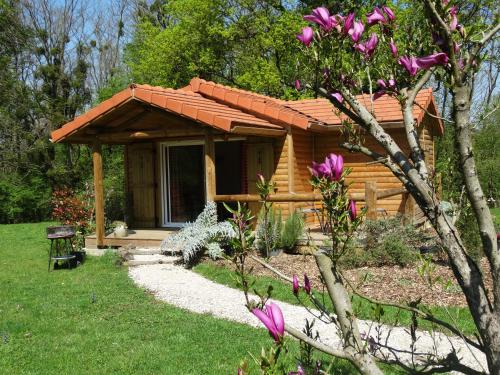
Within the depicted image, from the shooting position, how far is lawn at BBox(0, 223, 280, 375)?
505cm

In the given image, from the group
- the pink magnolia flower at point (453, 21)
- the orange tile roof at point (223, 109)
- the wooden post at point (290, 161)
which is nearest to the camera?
the pink magnolia flower at point (453, 21)

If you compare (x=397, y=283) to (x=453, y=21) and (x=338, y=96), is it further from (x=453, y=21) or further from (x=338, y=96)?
(x=453, y=21)

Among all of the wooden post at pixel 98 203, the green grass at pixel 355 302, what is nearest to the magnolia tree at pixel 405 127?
the green grass at pixel 355 302

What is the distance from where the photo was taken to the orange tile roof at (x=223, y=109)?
11.0 m

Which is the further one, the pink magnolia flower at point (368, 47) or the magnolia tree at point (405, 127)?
the pink magnolia flower at point (368, 47)

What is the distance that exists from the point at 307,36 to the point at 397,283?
660cm

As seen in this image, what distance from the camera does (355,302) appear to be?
679 cm

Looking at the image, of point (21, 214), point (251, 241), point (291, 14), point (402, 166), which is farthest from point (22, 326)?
point (291, 14)

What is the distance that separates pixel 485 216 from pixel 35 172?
2626cm

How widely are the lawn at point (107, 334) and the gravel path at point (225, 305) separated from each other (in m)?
0.34

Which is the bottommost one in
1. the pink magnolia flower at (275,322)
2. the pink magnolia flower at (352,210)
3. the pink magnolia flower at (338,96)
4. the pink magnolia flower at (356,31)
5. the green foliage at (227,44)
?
the pink magnolia flower at (275,322)

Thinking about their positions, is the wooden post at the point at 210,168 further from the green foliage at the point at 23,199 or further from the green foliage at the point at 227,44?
the green foliage at the point at 23,199

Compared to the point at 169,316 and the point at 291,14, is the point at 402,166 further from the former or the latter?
the point at 291,14

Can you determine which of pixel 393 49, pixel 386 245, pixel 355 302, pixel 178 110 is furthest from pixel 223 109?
pixel 393 49
